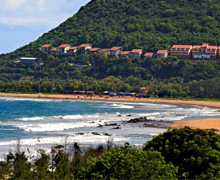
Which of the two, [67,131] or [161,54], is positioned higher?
[161,54]

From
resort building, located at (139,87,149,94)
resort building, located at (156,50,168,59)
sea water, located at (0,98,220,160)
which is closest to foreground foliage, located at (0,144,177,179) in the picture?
sea water, located at (0,98,220,160)

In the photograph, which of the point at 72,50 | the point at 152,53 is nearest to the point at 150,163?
the point at 152,53

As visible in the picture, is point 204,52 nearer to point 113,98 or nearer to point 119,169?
point 113,98

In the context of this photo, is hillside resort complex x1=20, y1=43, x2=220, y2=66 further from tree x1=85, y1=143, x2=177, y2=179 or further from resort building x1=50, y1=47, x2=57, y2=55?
tree x1=85, y1=143, x2=177, y2=179

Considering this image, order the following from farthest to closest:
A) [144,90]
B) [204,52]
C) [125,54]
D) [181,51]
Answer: [125,54]
[181,51]
[204,52]
[144,90]

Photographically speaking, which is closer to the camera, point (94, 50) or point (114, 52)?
point (114, 52)

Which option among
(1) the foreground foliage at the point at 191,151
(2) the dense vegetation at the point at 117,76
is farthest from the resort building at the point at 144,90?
(1) the foreground foliage at the point at 191,151

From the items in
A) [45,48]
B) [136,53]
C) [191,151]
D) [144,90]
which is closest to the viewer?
[191,151]
